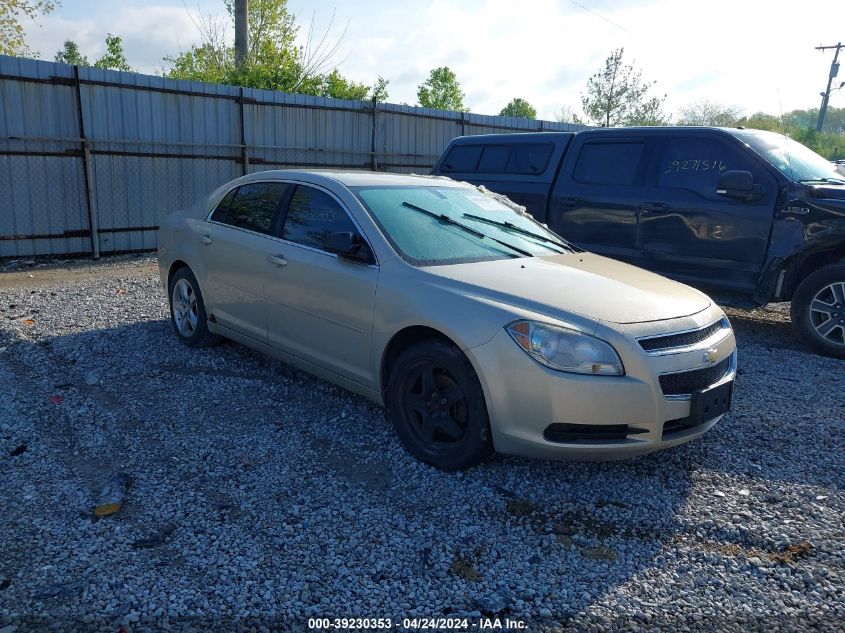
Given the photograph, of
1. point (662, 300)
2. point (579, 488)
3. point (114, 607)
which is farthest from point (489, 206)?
point (114, 607)

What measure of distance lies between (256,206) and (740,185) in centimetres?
436

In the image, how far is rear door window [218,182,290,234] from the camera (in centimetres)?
511

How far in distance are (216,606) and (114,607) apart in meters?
0.38

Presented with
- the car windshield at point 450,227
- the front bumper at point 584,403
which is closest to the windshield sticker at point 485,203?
the car windshield at point 450,227

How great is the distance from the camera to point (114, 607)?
2668 mm

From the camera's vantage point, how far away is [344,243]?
13.8ft

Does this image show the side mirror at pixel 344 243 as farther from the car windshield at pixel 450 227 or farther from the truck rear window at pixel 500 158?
the truck rear window at pixel 500 158

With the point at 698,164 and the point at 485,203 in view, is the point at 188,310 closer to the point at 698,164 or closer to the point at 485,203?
the point at 485,203

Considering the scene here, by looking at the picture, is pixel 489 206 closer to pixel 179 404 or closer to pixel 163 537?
pixel 179 404

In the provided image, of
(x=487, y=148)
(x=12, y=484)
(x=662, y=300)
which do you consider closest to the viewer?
(x=12, y=484)

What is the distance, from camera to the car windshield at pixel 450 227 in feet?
14.1

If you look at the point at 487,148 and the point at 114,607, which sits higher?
the point at 487,148

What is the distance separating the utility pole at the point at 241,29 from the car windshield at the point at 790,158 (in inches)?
525

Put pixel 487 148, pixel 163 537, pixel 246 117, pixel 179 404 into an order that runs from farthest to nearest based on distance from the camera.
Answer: pixel 246 117, pixel 487 148, pixel 179 404, pixel 163 537
